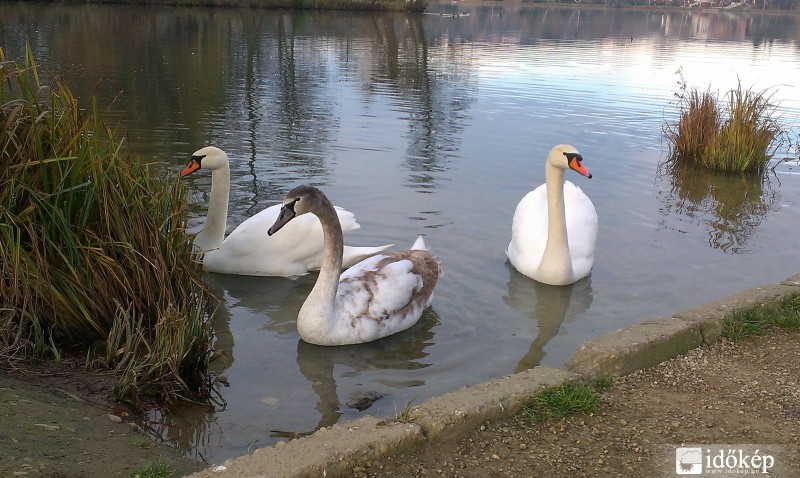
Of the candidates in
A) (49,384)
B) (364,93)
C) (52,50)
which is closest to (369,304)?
(49,384)

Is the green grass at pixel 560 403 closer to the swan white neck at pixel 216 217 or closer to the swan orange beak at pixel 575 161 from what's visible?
the swan orange beak at pixel 575 161

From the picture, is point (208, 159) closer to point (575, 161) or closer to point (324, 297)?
point (324, 297)

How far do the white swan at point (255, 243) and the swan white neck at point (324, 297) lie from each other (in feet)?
4.35

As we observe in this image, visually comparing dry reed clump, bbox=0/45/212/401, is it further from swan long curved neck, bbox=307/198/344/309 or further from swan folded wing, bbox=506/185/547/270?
swan folded wing, bbox=506/185/547/270

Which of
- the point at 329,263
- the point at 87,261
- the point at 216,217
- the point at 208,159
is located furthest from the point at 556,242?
the point at 87,261

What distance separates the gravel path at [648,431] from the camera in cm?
370

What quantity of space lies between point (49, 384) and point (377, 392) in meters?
1.95

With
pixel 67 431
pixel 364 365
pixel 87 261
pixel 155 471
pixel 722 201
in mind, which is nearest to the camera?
pixel 155 471

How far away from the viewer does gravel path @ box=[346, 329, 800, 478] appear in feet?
12.1

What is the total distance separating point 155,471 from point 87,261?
1739mm

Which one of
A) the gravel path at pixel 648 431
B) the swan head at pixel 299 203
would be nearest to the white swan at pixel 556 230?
the swan head at pixel 299 203

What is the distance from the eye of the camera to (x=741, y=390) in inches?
178

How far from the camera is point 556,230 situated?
7.48 m

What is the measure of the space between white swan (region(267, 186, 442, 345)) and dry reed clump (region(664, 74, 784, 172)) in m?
7.60
